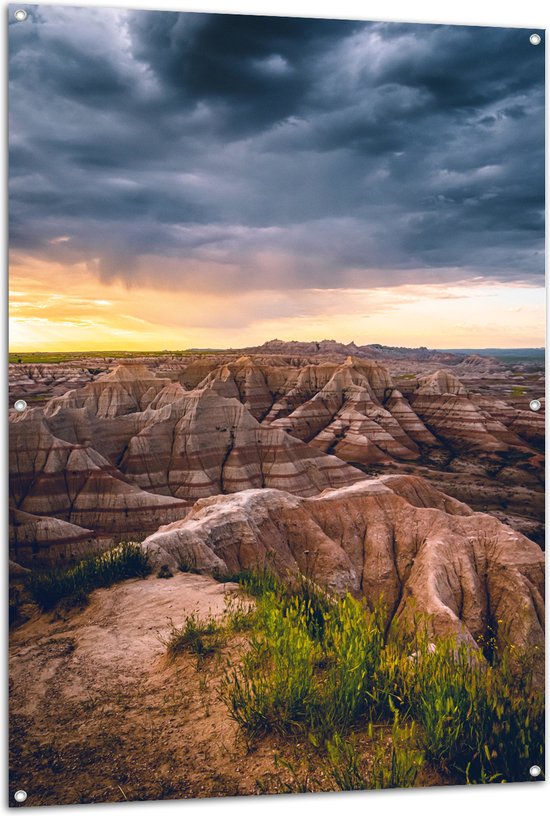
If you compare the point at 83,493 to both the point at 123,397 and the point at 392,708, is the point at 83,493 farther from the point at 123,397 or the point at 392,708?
the point at 392,708

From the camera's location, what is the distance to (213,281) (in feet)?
17.3

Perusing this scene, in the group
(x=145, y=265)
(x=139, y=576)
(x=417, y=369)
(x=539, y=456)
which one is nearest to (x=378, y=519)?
(x=417, y=369)

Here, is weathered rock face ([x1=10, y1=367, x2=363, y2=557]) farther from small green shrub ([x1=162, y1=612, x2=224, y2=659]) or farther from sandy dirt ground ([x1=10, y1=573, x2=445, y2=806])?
small green shrub ([x1=162, y1=612, x2=224, y2=659])

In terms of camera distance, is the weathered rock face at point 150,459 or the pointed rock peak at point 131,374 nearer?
the pointed rock peak at point 131,374

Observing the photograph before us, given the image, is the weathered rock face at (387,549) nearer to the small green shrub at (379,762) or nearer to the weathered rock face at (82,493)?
the small green shrub at (379,762)

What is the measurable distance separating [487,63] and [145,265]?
3.76 metres

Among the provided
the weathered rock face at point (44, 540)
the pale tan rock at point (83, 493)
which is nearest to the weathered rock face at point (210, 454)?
the pale tan rock at point (83, 493)

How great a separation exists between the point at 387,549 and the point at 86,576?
7561mm

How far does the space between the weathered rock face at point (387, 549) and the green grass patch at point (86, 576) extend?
1028 mm

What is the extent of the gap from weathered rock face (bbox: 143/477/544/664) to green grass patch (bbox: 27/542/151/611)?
103cm

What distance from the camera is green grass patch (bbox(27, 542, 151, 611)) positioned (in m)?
4.20

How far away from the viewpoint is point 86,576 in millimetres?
4496

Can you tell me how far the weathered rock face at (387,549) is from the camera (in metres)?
7.38

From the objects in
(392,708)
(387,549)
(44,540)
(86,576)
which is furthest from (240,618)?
(387,549)
